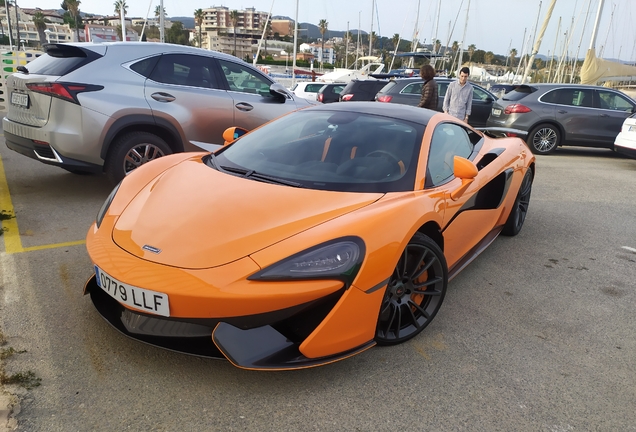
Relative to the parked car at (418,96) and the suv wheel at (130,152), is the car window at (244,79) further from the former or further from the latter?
the parked car at (418,96)

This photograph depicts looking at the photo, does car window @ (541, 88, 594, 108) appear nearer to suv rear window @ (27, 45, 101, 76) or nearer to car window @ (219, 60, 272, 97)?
car window @ (219, 60, 272, 97)

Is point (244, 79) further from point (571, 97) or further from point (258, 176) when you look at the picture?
point (571, 97)

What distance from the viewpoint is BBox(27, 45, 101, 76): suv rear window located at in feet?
16.2

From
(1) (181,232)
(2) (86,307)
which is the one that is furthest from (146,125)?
(1) (181,232)

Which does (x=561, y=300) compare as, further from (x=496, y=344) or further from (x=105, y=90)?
(x=105, y=90)

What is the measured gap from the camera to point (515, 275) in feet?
13.1

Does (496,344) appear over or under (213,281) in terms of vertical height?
under

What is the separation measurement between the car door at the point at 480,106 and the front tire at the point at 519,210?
7412 mm

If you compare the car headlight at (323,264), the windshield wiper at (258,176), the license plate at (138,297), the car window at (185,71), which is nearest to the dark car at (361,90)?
the car window at (185,71)

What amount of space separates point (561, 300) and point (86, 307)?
10.4 feet

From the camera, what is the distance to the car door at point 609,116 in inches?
409

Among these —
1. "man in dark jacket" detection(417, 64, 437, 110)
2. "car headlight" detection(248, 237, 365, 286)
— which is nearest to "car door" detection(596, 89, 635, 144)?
"man in dark jacket" detection(417, 64, 437, 110)

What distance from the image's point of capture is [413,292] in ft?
9.30

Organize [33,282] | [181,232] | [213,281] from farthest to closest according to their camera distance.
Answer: [33,282]
[181,232]
[213,281]
